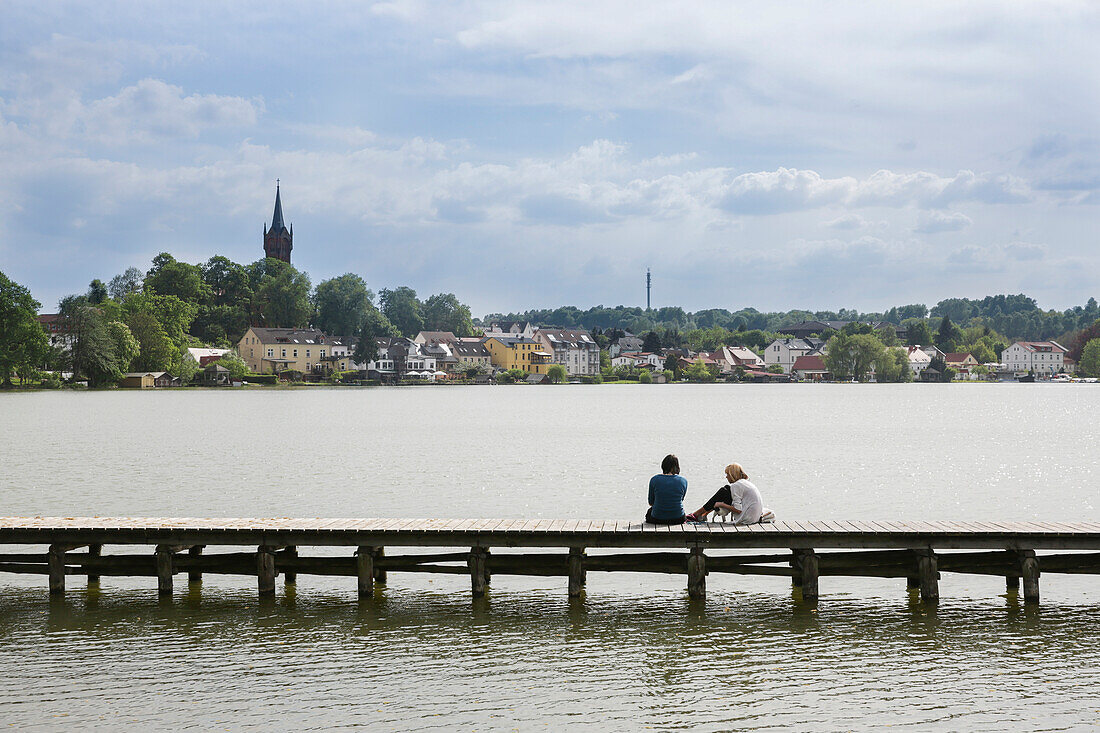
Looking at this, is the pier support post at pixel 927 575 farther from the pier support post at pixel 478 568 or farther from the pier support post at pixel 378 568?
the pier support post at pixel 378 568

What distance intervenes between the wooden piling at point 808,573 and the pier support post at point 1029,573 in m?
3.13

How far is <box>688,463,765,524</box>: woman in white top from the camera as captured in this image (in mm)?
16141

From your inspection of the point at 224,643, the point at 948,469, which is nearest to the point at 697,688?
the point at 224,643

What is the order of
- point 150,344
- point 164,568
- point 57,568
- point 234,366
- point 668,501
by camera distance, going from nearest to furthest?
point 668,501, point 164,568, point 57,568, point 150,344, point 234,366

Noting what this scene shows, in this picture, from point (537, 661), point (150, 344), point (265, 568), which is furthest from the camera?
point (150, 344)

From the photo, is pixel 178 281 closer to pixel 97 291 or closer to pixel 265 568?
pixel 97 291

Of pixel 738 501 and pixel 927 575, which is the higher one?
pixel 738 501

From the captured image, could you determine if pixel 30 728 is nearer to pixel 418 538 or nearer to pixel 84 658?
pixel 84 658

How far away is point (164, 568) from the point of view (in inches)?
656

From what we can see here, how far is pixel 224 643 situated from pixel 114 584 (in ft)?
16.4

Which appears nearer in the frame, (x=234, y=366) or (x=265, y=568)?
(x=265, y=568)

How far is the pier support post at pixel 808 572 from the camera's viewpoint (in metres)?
15.9

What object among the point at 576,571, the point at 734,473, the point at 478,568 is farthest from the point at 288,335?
the point at 734,473

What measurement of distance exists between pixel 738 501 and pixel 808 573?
1546 millimetres
